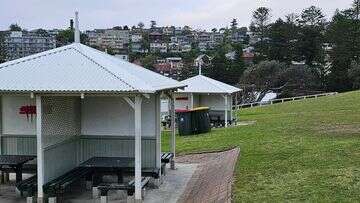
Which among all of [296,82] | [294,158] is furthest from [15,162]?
[296,82]

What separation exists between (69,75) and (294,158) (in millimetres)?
5777

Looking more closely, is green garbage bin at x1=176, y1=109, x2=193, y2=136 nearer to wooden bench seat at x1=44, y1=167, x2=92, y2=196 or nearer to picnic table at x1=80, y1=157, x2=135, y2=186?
picnic table at x1=80, y1=157, x2=135, y2=186

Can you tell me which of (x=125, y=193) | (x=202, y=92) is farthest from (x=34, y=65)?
(x=202, y=92)

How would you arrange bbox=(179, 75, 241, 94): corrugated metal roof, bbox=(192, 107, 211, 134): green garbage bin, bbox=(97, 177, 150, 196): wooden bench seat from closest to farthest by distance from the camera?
bbox=(97, 177, 150, 196): wooden bench seat, bbox=(192, 107, 211, 134): green garbage bin, bbox=(179, 75, 241, 94): corrugated metal roof

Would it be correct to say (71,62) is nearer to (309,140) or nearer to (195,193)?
(195,193)

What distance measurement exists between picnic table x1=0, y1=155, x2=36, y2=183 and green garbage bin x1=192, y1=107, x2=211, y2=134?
34.3 feet

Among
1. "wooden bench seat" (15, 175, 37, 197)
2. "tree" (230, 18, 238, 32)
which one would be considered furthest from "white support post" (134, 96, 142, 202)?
"tree" (230, 18, 238, 32)

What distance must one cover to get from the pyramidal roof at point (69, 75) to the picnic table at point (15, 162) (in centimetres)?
204

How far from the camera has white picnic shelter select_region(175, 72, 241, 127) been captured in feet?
87.0

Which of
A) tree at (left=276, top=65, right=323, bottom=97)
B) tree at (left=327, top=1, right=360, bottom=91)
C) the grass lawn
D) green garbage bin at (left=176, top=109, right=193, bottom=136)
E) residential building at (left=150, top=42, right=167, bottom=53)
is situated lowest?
the grass lawn

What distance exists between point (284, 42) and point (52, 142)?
66.5 m

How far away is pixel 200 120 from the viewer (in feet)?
73.1

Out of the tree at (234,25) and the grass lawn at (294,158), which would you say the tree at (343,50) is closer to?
the grass lawn at (294,158)

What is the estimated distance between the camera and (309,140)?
16.1 metres
